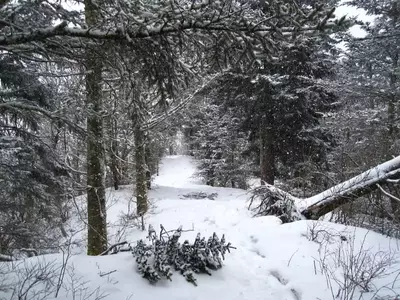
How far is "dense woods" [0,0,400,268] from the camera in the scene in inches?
104

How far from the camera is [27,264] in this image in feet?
12.8

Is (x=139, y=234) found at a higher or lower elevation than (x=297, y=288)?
lower

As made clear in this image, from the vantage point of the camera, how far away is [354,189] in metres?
6.21

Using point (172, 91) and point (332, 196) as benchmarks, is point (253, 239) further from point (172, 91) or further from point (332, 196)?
point (172, 91)

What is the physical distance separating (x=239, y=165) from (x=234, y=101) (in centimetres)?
1006

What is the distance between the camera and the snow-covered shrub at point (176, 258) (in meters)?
3.68

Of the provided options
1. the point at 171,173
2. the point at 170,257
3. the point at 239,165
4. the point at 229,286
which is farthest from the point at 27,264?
the point at 171,173

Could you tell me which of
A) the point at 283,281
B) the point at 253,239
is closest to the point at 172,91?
the point at 283,281

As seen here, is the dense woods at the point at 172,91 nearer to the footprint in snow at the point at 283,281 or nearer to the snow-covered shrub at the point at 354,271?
the snow-covered shrub at the point at 354,271

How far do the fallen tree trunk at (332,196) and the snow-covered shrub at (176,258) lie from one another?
3.14 m

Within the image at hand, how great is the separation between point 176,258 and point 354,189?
4.30 meters

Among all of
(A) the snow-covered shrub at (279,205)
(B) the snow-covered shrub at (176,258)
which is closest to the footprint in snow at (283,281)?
(B) the snow-covered shrub at (176,258)

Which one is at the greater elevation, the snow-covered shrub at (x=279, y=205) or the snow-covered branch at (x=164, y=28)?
the snow-covered branch at (x=164, y=28)

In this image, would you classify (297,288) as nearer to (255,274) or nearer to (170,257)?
(255,274)
